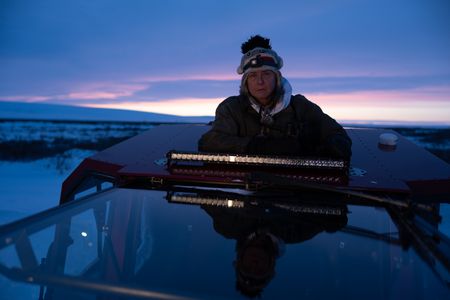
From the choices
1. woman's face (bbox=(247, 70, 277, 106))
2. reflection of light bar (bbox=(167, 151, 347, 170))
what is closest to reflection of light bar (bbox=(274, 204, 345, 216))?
reflection of light bar (bbox=(167, 151, 347, 170))

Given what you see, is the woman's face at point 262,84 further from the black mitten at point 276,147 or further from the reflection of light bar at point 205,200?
the reflection of light bar at point 205,200

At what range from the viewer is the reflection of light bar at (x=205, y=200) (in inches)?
66.4

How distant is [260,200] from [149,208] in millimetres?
516

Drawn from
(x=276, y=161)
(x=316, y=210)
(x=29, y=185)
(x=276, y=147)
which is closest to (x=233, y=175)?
(x=276, y=161)

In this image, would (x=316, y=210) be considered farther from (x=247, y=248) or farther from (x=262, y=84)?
(x=262, y=84)

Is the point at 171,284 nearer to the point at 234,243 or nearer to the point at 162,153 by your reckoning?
the point at 234,243

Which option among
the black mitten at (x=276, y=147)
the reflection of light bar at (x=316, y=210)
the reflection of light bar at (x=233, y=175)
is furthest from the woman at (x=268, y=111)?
the reflection of light bar at (x=316, y=210)

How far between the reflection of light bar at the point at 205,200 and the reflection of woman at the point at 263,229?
0.03 m

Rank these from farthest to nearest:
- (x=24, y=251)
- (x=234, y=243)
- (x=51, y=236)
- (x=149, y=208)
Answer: (x=149, y=208) → (x=51, y=236) → (x=234, y=243) → (x=24, y=251)

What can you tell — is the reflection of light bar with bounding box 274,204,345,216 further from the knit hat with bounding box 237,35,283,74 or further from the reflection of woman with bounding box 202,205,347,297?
the knit hat with bounding box 237,35,283,74

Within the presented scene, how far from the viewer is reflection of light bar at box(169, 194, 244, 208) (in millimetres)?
1687

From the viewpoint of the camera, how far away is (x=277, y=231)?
156 cm

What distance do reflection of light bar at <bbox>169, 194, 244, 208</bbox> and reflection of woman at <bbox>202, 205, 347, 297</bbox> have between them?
33mm

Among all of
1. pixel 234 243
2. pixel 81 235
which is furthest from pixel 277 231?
pixel 81 235
